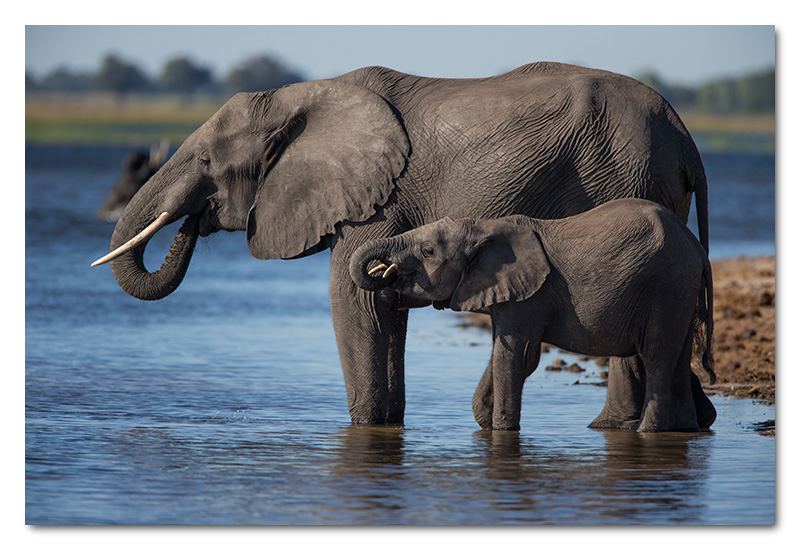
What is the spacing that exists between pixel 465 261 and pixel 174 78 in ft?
48.0

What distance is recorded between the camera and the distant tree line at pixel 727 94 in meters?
9.13

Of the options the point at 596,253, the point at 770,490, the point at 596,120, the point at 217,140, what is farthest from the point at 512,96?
the point at 770,490

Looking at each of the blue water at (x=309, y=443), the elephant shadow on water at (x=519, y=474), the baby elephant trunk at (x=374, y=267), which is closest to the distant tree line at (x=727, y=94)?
the baby elephant trunk at (x=374, y=267)

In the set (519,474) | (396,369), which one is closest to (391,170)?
(396,369)

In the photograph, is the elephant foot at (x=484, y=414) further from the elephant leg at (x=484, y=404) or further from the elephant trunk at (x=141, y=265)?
the elephant trunk at (x=141, y=265)

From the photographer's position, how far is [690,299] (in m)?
7.96

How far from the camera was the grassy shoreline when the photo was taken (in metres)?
11.4

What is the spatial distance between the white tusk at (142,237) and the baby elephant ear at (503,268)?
6.57 feet

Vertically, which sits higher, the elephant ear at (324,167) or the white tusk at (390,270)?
Result: the elephant ear at (324,167)

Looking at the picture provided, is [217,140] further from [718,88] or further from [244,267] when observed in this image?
[244,267]

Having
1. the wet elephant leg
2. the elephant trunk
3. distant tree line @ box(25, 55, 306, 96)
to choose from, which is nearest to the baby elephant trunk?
the wet elephant leg

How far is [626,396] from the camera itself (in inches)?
338

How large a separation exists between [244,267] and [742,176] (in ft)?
99.6

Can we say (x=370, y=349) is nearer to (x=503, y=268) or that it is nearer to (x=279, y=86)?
(x=503, y=268)
